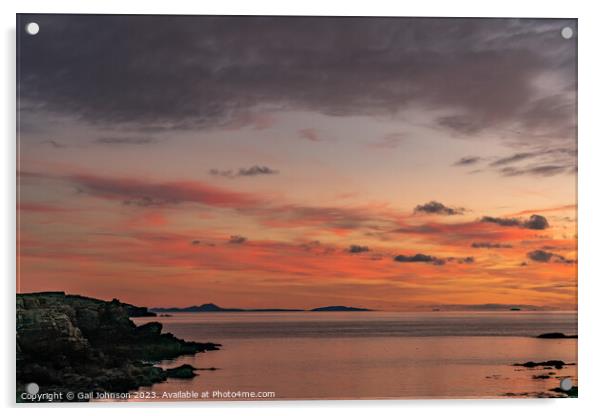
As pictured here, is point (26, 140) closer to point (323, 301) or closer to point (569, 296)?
point (323, 301)

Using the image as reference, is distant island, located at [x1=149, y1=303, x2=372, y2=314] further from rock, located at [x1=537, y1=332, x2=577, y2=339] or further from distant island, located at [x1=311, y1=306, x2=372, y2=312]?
rock, located at [x1=537, y1=332, x2=577, y2=339]

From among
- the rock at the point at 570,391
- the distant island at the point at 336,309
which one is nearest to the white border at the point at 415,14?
the rock at the point at 570,391

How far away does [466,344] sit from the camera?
3818 mm

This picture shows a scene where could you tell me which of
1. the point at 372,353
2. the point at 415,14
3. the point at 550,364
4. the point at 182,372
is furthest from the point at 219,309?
the point at 415,14

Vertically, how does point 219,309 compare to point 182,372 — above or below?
above

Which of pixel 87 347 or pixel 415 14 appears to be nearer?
pixel 87 347

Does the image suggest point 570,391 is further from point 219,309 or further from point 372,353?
point 219,309

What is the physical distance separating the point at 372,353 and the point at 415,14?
1.59 m

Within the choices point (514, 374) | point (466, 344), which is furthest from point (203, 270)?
point (514, 374)

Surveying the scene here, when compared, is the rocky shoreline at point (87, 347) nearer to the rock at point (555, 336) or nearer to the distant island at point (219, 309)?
the distant island at point (219, 309)

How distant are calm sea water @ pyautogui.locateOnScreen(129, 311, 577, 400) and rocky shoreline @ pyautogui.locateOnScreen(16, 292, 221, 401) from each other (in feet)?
0.19

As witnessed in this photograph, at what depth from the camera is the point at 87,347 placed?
3.72 metres

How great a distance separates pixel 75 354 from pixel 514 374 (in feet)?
6.59

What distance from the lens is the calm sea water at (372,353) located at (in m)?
3.74
